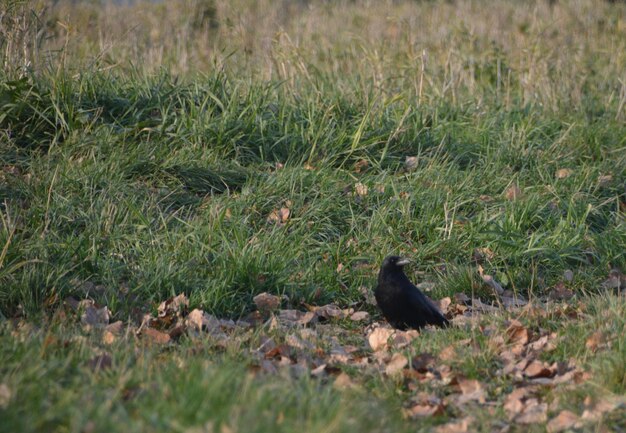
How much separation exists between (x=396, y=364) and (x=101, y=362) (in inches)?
60.3

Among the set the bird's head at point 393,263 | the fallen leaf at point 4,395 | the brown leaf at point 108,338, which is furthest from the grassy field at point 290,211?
the bird's head at point 393,263

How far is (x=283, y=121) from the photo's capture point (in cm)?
769

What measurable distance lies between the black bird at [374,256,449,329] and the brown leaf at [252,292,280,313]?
64 centimetres

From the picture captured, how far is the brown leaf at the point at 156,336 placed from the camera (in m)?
4.76

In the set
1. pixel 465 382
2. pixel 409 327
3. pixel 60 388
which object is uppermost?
pixel 60 388

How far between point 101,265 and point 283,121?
2.54 metres

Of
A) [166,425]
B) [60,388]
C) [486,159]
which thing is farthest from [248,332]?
[486,159]

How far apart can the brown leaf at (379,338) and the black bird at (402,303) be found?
6.7 inches

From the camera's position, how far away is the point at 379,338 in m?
5.20

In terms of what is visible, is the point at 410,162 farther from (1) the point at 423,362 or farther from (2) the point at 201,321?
(1) the point at 423,362

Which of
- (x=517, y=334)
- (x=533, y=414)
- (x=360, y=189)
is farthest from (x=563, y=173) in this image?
(x=533, y=414)

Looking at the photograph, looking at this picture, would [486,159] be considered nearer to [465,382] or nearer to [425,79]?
[425,79]

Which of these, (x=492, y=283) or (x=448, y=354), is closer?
(x=448, y=354)

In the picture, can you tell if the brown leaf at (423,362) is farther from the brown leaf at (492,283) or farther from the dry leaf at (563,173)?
the dry leaf at (563,173)
